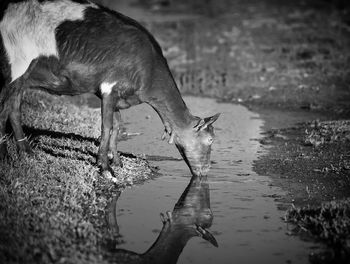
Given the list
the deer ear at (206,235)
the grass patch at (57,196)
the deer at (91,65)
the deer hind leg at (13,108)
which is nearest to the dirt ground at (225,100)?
the grass patch at (57,196)

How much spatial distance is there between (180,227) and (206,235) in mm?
375

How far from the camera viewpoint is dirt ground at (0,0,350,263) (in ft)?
18.7

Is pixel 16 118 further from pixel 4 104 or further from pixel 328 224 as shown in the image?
pixel 328 224

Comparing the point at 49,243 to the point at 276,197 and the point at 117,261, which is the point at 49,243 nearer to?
the point at 117,261

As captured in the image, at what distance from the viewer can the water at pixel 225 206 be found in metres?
5.75

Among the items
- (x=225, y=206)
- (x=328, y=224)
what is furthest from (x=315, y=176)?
(x=328, y=224)

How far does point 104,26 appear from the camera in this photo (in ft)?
26.2

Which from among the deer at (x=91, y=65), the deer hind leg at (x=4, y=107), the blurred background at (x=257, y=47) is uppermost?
the deer at (x=91, y=65)

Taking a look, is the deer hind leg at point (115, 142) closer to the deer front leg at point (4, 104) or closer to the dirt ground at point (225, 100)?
the dirt ground at point (225, 100)

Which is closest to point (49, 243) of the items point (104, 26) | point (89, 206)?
point (89, 206)

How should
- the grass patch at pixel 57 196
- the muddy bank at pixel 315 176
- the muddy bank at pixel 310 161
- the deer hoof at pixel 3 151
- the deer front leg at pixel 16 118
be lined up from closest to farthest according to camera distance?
the grass patch at pixel 57 196
the muddy bank at pixel 315 176
the muddy bank at pixel 310 161
the deer hoof at pixel 3 151
the deer front leg at pixel 16 118

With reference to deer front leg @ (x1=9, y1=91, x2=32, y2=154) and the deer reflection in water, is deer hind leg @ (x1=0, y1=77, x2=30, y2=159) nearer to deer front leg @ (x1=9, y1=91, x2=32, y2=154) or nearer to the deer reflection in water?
deer front leg @ (x1=9, y1=91, x2=32, y2=154)

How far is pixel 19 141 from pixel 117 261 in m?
3.36

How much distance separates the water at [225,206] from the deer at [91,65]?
0.58 metres
